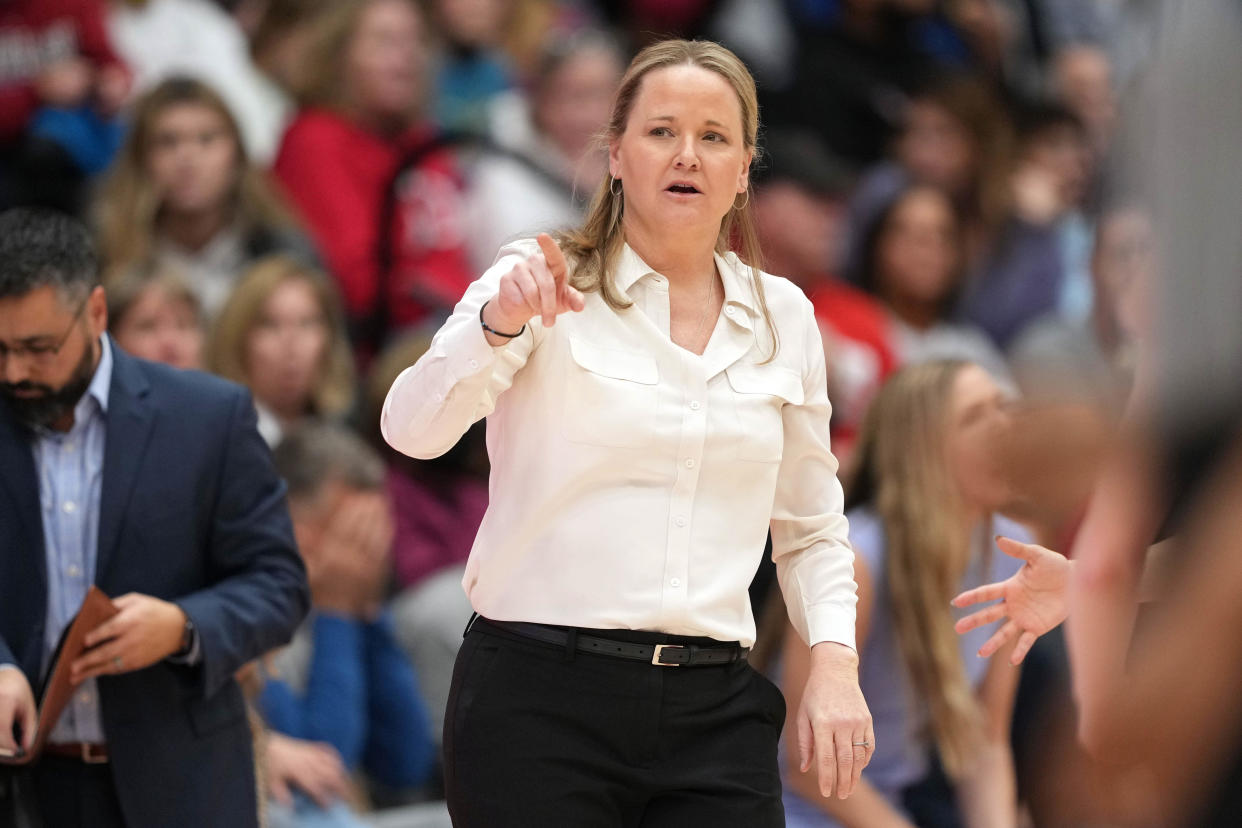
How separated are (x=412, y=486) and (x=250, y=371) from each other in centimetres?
72

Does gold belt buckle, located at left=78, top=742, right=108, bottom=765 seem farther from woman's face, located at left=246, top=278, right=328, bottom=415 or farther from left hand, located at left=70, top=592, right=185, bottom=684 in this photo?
woman's face, located at left=246, top=278, right=328, bottom=415

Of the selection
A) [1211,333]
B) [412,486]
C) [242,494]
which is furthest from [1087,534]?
[412,486]

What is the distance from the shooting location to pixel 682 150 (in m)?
3.00

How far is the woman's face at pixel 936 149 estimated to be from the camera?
9.14m

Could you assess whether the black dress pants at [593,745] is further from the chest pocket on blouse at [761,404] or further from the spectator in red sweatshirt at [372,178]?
the spectator in red sweatshirt at [372,178]

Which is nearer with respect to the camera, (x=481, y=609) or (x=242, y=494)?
(x=481, y=609)

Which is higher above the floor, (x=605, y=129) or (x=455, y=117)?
(x=455, y=117)

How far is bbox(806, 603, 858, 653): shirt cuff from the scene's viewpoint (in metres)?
3.04

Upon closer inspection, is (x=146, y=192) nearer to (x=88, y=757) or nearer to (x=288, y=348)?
(x=288, y=348)

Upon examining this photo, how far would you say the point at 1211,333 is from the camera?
1147mm

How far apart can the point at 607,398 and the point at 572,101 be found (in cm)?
502

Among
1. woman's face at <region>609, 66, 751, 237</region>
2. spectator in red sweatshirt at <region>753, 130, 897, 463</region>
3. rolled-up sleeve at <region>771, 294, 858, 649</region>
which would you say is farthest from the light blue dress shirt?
spectator in red sweatshirt at <region>753, 130, 897, 463</region>

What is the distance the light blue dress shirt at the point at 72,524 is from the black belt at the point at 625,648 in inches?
45.0

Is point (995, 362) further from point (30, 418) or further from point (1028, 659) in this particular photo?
point (30, 418)
